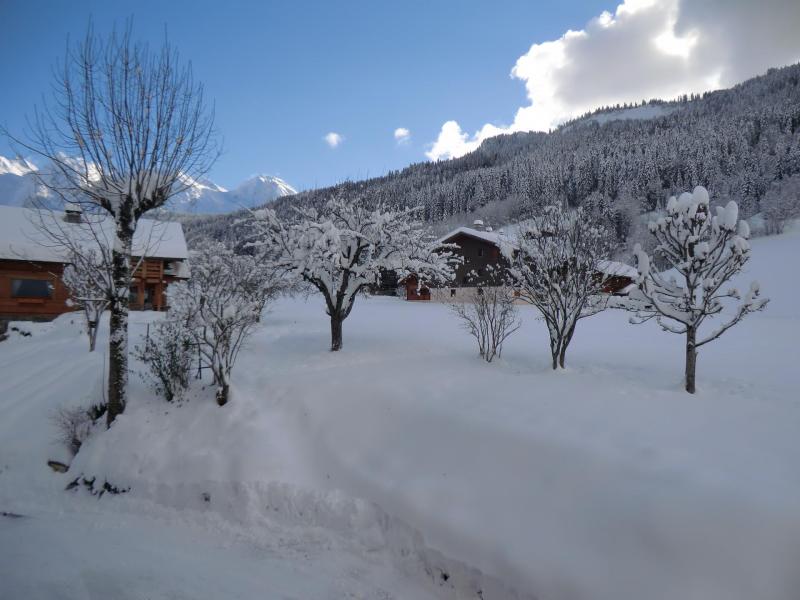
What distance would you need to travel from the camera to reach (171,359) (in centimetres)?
891

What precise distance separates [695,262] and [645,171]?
295ft

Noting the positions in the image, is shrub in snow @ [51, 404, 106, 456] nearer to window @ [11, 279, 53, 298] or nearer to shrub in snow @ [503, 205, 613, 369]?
shrub in snow @ [503, 205, 613, 369]

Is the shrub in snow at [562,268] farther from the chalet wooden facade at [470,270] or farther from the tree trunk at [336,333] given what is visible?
the chalet wooden facade at [470,270]

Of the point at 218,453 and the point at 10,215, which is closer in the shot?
the point at 218,453

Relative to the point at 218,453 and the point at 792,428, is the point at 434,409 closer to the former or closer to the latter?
the point at 218,453

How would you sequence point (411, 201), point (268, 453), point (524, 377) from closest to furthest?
point (268, 453) → point (524, 377) → point (411, 201)

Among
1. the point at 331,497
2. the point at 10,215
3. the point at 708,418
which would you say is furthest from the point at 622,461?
the point at 10,215

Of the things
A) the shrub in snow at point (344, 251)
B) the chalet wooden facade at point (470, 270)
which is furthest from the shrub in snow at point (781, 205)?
the shrub in snow at point (344, 251)

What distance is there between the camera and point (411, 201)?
307 ft

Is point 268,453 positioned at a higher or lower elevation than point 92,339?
lower

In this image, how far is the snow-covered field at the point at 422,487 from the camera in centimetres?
420

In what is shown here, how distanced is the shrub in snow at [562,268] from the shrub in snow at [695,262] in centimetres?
142

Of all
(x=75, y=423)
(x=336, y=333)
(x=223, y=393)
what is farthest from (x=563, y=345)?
(x=75, y=423)

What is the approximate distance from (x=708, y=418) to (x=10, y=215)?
112 feet
